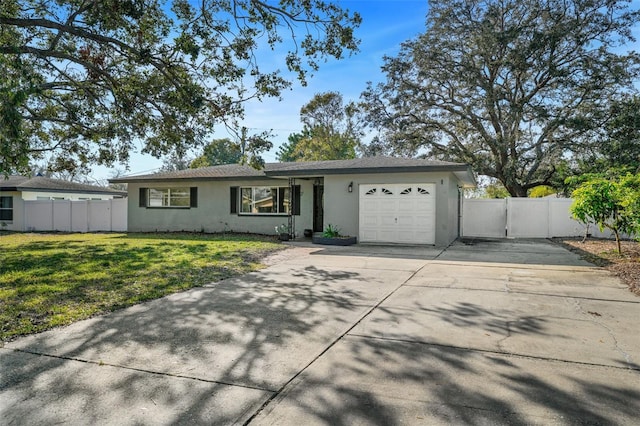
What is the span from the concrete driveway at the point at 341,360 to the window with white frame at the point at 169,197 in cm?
1302

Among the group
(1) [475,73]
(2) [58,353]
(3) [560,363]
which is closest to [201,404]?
(2) [58,353]

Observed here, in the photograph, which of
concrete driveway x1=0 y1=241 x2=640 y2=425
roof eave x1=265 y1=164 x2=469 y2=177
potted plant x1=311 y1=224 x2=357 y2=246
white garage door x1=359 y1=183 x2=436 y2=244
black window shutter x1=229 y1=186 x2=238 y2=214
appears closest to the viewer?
concrete driveway x1=0 y1=241 x2=640 y2=425

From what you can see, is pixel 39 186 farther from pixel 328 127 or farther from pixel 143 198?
pixel 328 127

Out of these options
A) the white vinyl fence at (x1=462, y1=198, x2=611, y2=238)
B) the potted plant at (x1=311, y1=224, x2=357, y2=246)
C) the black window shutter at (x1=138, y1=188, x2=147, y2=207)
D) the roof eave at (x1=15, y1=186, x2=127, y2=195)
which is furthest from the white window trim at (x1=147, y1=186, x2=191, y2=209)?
the white vinyl fence at (x1=462, y1=198, x2=611, y2=238)

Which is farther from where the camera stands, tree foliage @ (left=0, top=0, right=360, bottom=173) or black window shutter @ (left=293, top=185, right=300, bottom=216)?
black window shutter @ (left=293, top=185, right=300, bottom=216)

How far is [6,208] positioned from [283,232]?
17.4m

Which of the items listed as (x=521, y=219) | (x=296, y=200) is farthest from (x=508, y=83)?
(x=296, y=200)

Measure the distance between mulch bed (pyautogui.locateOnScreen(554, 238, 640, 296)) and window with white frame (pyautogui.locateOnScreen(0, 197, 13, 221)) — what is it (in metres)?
26.8

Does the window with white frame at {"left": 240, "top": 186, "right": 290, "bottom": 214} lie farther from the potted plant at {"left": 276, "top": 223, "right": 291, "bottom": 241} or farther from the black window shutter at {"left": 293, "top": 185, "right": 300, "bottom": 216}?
the potted plant at {"left": 276, "top": 223, "right": 291, "bottom": 241}

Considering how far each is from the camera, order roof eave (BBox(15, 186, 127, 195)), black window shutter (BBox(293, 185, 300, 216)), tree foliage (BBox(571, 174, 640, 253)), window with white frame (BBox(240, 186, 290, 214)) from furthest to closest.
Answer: roof eave (BBox(15, 186, 127, 195))
window with white frame (BBox(240, 186, 290, 214))
black window shutter (BBox(293, 185, 300, 216))
tree foliage (BBox(571, 174, 640, 253))

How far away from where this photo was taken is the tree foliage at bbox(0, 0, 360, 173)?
9.28 meters

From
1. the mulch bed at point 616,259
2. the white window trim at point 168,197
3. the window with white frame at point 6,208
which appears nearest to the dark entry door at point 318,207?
the white window trim at point 168,197

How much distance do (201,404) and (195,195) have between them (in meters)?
16.3

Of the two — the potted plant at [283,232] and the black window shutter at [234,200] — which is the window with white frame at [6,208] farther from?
the potted plant at [283,232]
